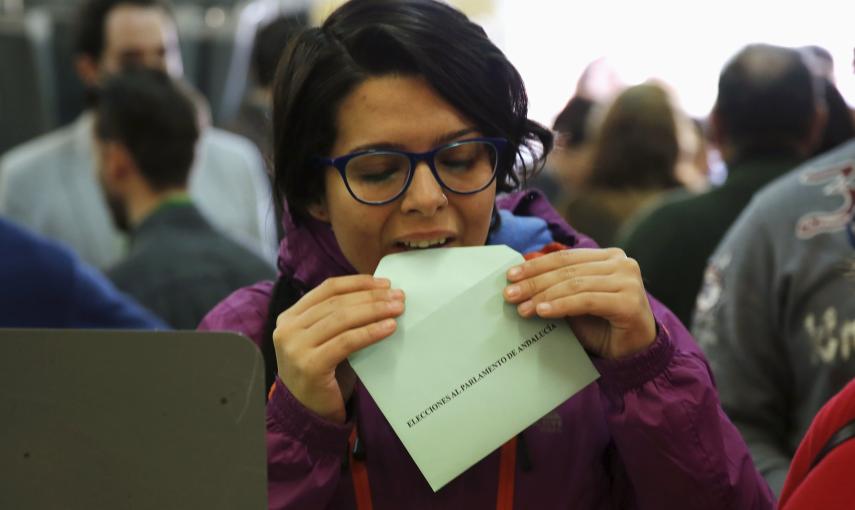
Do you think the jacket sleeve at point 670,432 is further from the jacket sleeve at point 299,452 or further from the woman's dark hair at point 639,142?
the woman's dark hair at point 639,142

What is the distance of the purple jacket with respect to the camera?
1.29 m

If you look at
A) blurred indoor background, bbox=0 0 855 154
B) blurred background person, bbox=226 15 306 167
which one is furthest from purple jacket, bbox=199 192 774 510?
blurred indoor background, bbox=0 0 855 154

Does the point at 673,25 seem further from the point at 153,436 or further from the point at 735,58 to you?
the point at 153,436

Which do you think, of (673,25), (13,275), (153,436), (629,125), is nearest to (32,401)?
(153,436)

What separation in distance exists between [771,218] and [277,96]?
0.98 metres

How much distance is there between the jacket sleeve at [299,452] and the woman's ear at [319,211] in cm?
25

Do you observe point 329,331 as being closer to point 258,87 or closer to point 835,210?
point 835,210

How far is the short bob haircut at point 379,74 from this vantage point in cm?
137

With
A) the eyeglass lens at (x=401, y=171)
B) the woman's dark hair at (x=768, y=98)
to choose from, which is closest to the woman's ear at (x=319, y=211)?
the eyeglass lens at (x=401, y=171)

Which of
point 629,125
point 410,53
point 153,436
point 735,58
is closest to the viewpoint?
point 153,436

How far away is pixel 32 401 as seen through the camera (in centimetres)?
109

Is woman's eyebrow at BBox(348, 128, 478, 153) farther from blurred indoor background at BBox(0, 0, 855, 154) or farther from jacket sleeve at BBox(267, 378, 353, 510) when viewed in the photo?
blurred indoor background at BBox(0, 0, 855, 154)

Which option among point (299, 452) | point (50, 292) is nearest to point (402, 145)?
point (299, 452)

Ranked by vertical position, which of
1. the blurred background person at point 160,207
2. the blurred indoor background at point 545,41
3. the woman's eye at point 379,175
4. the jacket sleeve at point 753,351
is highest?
the woman's eye at point 379,175
